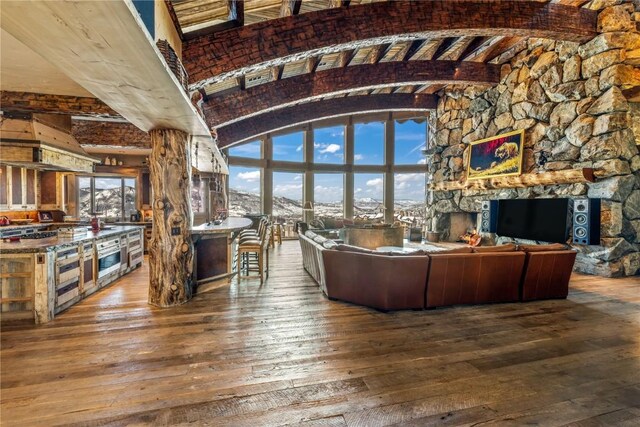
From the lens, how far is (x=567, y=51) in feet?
18.3

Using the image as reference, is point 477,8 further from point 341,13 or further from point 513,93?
point 513,93

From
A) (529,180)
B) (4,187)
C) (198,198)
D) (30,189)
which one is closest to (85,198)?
(30,189)

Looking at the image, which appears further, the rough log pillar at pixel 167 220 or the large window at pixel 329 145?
the large window at pixel 329 145

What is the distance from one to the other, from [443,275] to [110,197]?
8.78 metres

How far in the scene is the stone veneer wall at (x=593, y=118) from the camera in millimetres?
4965

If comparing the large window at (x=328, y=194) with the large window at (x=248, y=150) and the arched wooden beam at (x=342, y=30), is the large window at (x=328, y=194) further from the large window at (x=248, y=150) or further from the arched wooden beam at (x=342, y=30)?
the arched wooden beam at (x=342, y=30)

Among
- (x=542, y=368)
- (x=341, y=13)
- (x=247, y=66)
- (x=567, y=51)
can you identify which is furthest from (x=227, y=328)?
(x=567, y=51)

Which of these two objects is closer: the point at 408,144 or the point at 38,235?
the point at 38,235

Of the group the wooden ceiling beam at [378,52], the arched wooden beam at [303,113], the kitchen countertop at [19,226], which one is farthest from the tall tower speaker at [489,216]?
the kitchen countertop at [19,226]

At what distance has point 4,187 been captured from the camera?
17.7ft

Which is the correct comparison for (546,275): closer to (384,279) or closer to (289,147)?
(384,279)

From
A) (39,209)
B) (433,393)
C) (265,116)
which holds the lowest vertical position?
(433,393)

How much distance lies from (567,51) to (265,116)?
22.4 ft

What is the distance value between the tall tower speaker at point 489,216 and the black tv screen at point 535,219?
113mm
